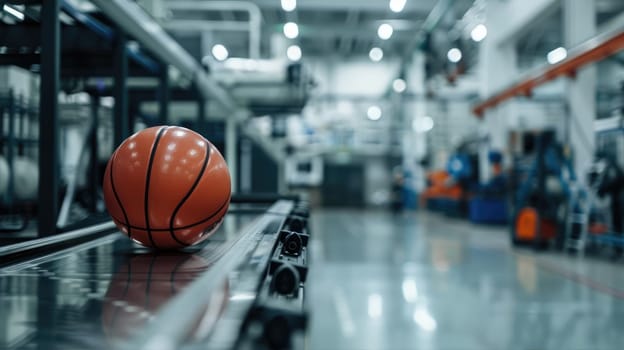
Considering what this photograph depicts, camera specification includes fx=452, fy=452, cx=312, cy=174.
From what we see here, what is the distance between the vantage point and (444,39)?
1131cm

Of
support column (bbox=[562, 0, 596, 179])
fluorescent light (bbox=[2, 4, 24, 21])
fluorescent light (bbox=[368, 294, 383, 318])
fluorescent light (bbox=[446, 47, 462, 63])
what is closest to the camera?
fluorescent light (bbox=[2, 4, 24, 21])

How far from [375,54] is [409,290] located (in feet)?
48.8

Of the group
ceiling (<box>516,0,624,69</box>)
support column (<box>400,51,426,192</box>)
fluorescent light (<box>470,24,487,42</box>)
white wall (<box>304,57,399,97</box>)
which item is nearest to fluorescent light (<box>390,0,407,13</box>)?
ceiling (<box>516,0,624,69</box>)

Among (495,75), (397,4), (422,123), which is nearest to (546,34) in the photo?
(495,75)

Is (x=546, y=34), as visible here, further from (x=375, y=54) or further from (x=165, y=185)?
(x=165, y=185)

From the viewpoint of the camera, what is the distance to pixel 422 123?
1798 cm

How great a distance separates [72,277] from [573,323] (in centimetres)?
360

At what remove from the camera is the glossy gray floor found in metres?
3.21


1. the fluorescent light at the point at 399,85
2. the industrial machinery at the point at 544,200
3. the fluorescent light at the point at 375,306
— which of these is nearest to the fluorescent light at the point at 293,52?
the fluorescent light at the point at 399,85

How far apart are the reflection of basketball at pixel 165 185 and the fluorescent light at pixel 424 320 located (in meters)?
2.37

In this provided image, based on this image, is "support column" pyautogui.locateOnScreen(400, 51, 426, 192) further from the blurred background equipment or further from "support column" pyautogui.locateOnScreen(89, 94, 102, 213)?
"support column" pyautogui.locateOnScreen(89, 94, 102, 213)

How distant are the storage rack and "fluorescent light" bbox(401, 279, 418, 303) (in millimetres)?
2881

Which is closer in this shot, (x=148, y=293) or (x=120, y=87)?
(x=148, y=293)

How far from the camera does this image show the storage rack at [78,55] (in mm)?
2121
